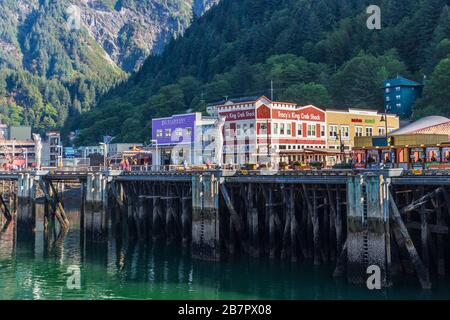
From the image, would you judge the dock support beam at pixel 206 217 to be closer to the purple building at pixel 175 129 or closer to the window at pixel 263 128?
the window at pixel 263 128

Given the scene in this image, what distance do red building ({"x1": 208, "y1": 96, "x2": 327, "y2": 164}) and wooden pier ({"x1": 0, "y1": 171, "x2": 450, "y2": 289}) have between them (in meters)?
15.8

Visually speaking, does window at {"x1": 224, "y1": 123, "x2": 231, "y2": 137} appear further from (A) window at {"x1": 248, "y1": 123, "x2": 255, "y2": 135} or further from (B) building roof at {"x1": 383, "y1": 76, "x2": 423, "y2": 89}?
(B) building roof at {"x1": 383, "y1": 76, "x2": 423, "y2": 89}

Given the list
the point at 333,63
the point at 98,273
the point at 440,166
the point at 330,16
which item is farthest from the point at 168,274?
the point at 330,16

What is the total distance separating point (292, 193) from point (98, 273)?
1760 centimetres

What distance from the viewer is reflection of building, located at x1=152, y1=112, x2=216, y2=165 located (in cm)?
8612

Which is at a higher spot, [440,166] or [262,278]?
[440,166]

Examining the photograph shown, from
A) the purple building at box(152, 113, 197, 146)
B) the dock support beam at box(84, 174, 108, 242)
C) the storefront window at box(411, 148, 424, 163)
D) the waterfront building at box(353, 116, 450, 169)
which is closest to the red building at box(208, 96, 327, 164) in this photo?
the purple building at box(152, 113, 197, 146)

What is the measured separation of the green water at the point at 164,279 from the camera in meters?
40.2

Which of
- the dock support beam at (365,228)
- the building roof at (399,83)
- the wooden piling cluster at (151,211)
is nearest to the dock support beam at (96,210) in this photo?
the wooden piling cluster at (151,211)

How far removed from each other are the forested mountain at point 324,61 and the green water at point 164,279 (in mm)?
66944

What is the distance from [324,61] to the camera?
15738 cm

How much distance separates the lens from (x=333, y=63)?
153 m
